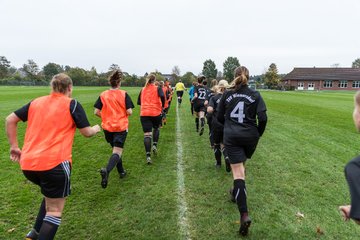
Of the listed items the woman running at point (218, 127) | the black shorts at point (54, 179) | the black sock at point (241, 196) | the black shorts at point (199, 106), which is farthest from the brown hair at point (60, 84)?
the black shorts at point (199, 106)

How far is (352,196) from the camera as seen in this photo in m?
1.84

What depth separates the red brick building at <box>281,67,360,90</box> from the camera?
7362cm

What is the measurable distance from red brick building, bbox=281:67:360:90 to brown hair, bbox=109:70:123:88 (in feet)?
246

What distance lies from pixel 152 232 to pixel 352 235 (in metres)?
2.59

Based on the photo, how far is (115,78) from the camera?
5578mm

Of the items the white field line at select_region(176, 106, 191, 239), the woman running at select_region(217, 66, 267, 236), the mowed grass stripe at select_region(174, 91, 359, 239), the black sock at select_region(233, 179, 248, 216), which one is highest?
the woman running at select_region(217, 66, 267, 236)

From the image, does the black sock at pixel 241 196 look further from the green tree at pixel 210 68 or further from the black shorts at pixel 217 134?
the green tree at pixel 210 68

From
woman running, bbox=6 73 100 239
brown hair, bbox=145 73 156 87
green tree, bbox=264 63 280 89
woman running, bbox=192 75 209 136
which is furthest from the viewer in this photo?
green tree, bbox=264 63 280 89

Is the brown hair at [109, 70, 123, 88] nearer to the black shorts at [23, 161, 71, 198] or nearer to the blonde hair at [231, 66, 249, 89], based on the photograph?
the blonde hair at [231, 66, 249, 89]

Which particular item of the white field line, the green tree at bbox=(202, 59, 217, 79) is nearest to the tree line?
the green tree at bbox=(202, 59, 217, 79)

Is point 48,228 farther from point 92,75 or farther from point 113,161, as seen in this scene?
point 92,75

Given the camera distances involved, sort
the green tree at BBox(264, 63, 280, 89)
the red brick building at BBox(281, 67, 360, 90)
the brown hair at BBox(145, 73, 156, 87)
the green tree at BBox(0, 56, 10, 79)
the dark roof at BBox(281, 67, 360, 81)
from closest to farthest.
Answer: the brown hair at BBox(145, 73, 156, 87) → the red brick building at BBox(281, 67, 360, 90) → the dark roof at BBox(281, 67, 360, 81) → the green tree at BBox(264, 63, 280, 89) → the green tree at BBox(0, 56, 10, 79)

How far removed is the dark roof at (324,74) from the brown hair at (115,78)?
79184 mm

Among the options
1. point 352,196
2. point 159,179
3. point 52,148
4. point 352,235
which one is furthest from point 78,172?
point 352,196
